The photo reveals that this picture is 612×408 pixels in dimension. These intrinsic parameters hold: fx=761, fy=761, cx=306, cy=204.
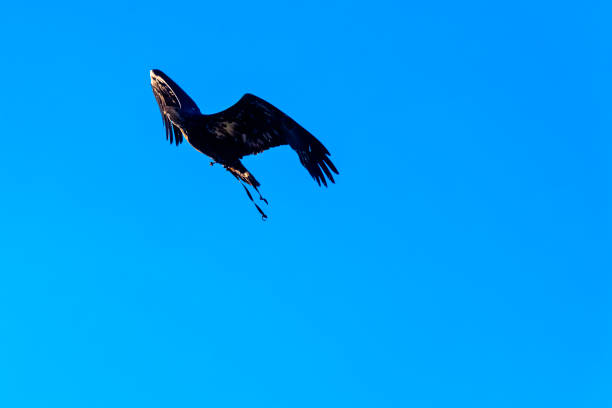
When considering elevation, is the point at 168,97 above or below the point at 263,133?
above

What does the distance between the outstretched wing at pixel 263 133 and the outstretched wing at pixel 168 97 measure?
93 cm

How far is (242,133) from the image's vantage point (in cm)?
1270

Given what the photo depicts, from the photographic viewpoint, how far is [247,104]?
12047mm

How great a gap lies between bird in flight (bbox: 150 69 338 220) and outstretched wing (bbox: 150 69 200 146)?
0.03 meters

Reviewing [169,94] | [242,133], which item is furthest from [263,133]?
[169,94]

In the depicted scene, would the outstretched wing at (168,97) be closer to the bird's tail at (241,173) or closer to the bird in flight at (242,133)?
the bird in flight at (242,133)

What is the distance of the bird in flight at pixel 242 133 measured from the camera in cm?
1180

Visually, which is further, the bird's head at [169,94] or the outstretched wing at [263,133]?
the bird's head at [169,94]

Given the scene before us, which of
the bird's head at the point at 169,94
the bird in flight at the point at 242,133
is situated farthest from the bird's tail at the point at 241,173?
the bird's head at the point at 169,94

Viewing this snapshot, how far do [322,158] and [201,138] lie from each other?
7.80ft

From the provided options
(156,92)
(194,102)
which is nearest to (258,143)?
(194,102)

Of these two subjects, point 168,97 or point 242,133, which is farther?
point 168,97

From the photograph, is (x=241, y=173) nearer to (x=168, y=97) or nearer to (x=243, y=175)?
(x=243, y=175)

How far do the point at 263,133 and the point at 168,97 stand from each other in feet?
8.27
